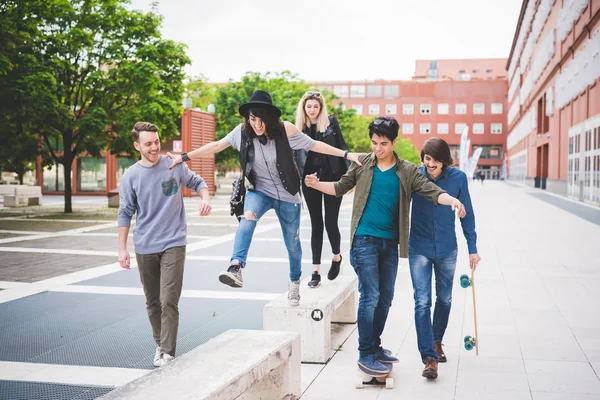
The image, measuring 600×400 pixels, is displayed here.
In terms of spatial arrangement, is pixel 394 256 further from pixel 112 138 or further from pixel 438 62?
pixel 438 62

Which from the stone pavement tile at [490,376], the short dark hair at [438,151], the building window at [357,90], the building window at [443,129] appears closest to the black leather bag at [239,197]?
the short dark hair at [438,151]

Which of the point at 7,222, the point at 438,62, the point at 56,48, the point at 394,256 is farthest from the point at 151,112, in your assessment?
the point at 438,62

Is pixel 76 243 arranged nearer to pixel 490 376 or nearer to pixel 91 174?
pixel 490 376

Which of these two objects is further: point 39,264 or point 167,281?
point 39,264

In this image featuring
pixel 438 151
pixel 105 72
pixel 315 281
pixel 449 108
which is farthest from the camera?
pixel 449 108

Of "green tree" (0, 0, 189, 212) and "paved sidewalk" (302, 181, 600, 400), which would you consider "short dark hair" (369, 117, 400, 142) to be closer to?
"paved sidewalk" (302, 181, 600, 400)

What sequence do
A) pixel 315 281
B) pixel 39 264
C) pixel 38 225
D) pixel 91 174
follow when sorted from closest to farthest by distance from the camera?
pixel 315 281 → pixel 39 264 → pixel 38 225 → pixel 91 174

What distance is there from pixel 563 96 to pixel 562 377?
3347cm

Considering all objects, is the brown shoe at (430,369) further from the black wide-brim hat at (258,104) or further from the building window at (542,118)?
the building window at (542,118)

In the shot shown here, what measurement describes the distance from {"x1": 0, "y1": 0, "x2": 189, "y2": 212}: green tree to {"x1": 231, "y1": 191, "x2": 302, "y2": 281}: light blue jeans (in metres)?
17.5

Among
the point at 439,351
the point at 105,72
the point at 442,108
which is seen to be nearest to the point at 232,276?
the point at 439,351

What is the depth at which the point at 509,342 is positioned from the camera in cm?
586

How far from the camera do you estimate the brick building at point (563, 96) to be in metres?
28.1

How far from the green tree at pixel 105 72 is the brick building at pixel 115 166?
12416 millimetres
